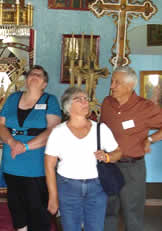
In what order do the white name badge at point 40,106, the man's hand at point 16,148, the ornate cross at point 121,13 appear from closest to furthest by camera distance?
the man's hand at point 16,148 → the white name badge at point 40,106 → the ornate cross at point 121,13

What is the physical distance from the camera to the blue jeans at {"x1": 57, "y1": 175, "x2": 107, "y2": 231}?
73.0 inches

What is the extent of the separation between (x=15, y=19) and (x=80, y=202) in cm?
222

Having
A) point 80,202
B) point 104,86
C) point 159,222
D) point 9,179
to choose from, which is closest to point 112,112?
point 80,202

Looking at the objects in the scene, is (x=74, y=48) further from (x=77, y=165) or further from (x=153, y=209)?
(x=153, y=209)

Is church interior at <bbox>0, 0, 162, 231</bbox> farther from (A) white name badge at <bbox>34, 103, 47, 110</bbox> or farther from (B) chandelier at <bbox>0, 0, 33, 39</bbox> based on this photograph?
(A) white name badge at <bbox>34, 103, 47, 110</bbox>

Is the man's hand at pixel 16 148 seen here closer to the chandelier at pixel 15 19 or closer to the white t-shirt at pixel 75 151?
the white t-shirt at pixel 75 151

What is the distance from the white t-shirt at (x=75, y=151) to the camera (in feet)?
6.04

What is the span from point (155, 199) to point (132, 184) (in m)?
1.82

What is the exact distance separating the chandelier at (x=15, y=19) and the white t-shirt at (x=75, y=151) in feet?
6.03

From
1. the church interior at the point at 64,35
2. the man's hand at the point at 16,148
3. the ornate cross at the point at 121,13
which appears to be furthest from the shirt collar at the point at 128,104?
the ornate cross at the point at 121,13

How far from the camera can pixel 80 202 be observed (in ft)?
6.16

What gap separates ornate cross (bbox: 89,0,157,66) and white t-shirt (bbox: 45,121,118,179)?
5.42ft

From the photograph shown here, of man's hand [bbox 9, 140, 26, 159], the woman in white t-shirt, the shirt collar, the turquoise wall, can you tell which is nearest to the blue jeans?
the woman in white t-shirt

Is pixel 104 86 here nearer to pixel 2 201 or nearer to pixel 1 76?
pixel 1 76
